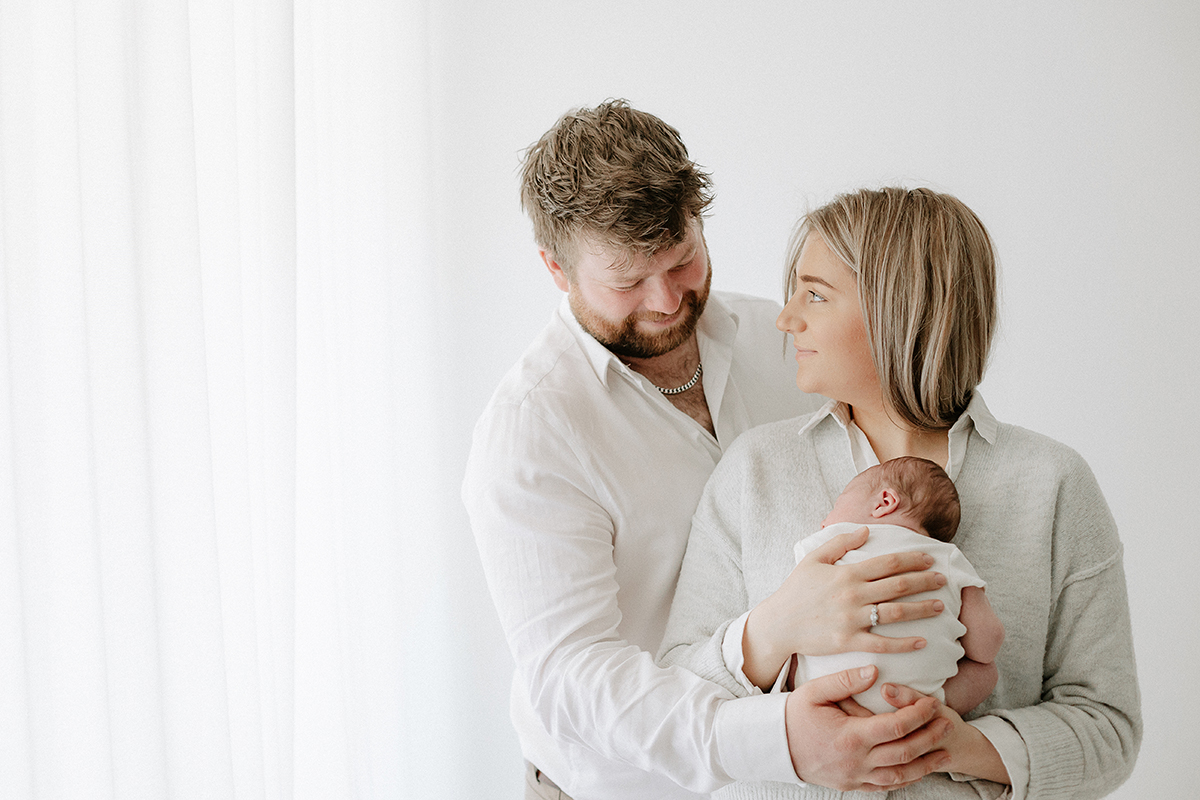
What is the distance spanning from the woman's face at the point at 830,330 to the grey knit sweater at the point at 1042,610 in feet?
0.64

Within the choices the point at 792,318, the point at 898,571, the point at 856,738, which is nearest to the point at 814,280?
the point at 792,318

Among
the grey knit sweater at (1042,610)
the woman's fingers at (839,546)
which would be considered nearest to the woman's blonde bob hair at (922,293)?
the grey knit sweater at (1042,610)

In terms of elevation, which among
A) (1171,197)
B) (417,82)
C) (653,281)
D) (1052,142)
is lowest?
(653,281)

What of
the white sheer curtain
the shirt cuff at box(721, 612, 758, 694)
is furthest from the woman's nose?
the white sheer curtain

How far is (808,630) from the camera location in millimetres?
1280

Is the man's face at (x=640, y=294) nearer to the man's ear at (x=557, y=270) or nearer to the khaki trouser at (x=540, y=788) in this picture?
the man's ear at (x=557, y=270)

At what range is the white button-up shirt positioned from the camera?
1.38 metres

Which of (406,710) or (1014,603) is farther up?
(1014,603)

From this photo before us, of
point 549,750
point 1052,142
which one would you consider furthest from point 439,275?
point 1052,142

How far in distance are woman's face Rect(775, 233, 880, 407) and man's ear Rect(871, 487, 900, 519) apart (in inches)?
8.2

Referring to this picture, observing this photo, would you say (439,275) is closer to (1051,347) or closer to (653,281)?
(653,281)

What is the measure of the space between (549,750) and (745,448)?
31.1 inches

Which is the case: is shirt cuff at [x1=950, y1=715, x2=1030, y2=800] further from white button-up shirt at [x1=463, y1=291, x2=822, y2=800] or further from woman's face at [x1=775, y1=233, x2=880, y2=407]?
woman's face at [x1=775, y1=233, x2=880, y2=407]

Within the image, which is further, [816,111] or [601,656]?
[816,111]
